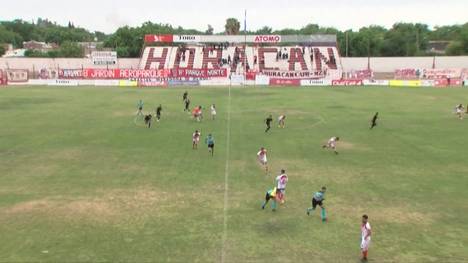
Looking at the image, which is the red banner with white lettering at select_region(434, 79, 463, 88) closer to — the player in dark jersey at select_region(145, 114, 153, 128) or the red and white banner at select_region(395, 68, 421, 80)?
the red and white banner at select_region(395, 68, 421, 80)

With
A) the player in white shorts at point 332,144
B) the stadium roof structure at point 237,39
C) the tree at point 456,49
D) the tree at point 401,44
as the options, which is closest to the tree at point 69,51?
the stadium roof structure at point 237,39

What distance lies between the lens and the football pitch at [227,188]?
16.8 metres

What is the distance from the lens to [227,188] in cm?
2355

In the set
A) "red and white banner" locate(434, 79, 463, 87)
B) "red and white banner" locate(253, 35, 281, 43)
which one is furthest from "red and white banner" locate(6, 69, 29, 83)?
"red and white banner" locate(434, 79, 463, 87)

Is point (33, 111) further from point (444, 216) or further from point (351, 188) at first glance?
point (444, 216)

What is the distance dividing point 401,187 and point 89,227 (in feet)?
48.8

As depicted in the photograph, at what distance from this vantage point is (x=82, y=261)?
15625 millimetres

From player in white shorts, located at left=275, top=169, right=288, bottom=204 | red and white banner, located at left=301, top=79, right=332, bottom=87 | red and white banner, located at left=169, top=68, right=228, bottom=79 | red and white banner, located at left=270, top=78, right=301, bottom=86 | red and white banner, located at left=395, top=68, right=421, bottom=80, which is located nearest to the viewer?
player in white shorts, located at left=275, top=169, right=288, bottom=204

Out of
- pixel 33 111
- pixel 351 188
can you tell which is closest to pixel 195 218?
pixel 351 188

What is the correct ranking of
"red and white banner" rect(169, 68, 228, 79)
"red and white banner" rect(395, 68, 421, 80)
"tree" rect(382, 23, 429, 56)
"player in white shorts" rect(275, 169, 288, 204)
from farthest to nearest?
"tree" rect(382, 23, 429, 56) < "red and white banner" rect(395, 68, 421, 80) < "red and white banner" rect(169, 68, 228, 79) < "player in white shorts" rect(275, 169, 288, 204)

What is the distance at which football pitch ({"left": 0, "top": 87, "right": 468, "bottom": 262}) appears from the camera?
16.8m

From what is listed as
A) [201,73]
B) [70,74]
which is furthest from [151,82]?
[70,74]

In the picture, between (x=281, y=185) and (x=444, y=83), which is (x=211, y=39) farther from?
(x=281, y=185)

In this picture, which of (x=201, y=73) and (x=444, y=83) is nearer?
(x=444, y=83)
